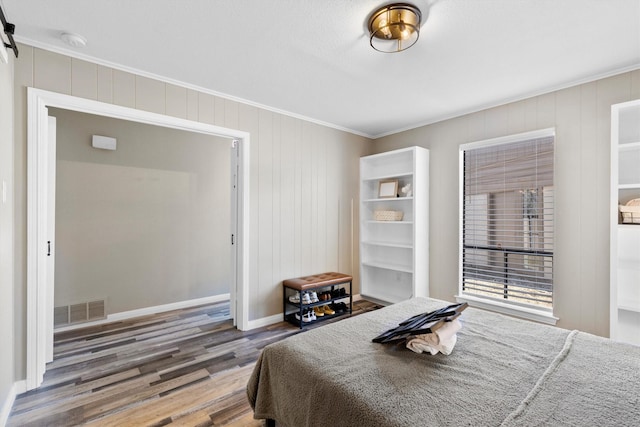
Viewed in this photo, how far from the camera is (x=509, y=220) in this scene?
3.21 meters

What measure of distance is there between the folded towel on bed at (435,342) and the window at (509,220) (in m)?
2.01

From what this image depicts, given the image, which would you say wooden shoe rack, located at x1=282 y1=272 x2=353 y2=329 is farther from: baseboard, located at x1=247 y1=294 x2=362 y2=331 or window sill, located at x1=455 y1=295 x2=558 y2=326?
window sill, located at x1=455 y1=295 x2=558 y2=326

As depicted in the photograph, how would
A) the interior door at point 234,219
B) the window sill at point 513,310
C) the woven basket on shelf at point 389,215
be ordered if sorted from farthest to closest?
the woven basket on shelf at point 389,215 → the interior door at point 234,219 → the window sill at point 513,310

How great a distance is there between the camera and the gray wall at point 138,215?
338cm

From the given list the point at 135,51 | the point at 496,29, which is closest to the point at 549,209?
the point at 496,29

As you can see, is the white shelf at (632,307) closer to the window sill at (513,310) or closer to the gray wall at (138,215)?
the window sill at (513,310)

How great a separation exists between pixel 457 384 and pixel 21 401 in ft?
9.12

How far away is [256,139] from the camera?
3.38 m

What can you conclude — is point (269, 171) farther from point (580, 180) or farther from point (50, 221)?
point (580, 180)

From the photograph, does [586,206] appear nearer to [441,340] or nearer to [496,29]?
[496,29]

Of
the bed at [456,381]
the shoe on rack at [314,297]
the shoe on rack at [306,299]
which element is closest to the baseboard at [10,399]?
the bed at [456,381]

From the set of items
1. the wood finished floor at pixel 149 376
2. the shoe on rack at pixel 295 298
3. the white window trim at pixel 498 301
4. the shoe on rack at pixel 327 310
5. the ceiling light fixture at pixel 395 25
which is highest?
the ceiling light fixture at pixel 395 25

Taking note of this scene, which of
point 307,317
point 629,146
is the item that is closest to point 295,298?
point 307,317


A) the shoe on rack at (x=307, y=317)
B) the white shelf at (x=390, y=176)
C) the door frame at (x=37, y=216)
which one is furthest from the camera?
the white shelf at (x=390, y=176)
